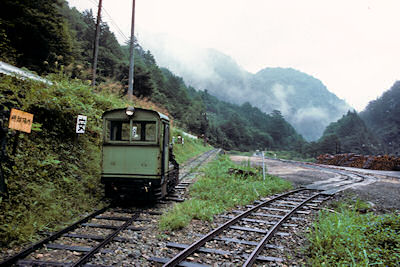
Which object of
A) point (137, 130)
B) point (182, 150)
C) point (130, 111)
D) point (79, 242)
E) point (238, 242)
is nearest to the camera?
point (79, 242)

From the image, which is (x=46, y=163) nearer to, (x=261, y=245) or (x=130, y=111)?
(x=130, y=111)

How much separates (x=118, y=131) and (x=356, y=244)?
6.28 metres

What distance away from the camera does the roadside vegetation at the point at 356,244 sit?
412cm

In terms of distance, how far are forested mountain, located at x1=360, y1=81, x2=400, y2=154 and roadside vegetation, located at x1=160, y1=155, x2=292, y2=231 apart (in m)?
88.3

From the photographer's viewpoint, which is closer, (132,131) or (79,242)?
(79,242)

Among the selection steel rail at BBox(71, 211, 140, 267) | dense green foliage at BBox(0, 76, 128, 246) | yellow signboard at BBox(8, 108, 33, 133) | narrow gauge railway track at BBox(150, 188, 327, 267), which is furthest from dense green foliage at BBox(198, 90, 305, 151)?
yellow signboard at BBox(8, 108, 33, 133)

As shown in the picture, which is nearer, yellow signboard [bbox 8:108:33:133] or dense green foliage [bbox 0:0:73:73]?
yellow signboard [bbox 8:108:33:133]

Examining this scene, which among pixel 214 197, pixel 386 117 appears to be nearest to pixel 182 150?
pixel 214 197

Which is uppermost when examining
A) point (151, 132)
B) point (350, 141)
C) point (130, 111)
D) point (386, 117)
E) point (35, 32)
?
point (386, 117)

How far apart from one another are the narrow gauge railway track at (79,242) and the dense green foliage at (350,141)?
233 feet

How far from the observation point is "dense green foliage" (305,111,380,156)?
7150cm

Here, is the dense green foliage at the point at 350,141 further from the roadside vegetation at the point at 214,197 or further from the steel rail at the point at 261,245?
the steel rail at the point at 261,245

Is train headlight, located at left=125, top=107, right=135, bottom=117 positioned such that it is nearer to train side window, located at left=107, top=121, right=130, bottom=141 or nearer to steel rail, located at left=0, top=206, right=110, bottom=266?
train side window, located at left=107, top=121, right=130, bottom=141

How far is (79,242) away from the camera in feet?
14.4
